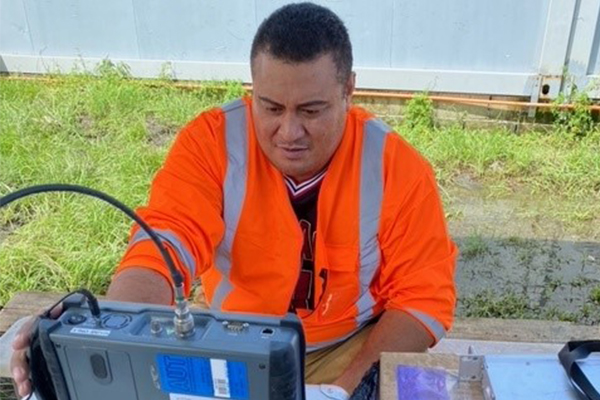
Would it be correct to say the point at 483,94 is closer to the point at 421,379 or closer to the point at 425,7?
the point at 425,7

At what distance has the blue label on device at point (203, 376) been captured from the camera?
27.7 inches

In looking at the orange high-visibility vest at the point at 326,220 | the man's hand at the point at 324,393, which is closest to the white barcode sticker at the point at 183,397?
the man's hand at the point at 324,393

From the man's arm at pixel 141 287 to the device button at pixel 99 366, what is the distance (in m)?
0.41

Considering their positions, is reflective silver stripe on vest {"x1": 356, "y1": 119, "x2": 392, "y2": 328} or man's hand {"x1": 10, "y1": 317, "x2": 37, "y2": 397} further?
reflective silver stripe on vest {"x1": 356, "y1": 119, "x2": 392, "y2": 328}

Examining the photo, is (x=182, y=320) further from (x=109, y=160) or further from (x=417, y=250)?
(x=109, y=160)

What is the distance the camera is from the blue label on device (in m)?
0.70

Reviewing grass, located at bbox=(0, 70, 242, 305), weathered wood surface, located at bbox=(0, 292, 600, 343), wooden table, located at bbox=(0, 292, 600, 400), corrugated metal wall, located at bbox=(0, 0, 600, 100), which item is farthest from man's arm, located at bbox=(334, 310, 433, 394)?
corrugated metal wall, located at bbox=(0, 0, 600, 100)

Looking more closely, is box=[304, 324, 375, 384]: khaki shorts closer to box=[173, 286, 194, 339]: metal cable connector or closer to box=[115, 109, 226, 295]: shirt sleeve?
box=[115, 109, 226, 295]: shirt sleeve

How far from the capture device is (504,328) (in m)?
2.01

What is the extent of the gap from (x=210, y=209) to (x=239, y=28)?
106 inches

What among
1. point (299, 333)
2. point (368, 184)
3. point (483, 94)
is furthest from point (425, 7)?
point (299, 333)

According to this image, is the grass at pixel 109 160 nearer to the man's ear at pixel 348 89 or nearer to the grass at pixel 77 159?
the grass at pixel 77 159

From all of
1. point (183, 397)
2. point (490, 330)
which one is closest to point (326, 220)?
point (183, 397)

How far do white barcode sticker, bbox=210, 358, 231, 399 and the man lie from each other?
0.59 meters
